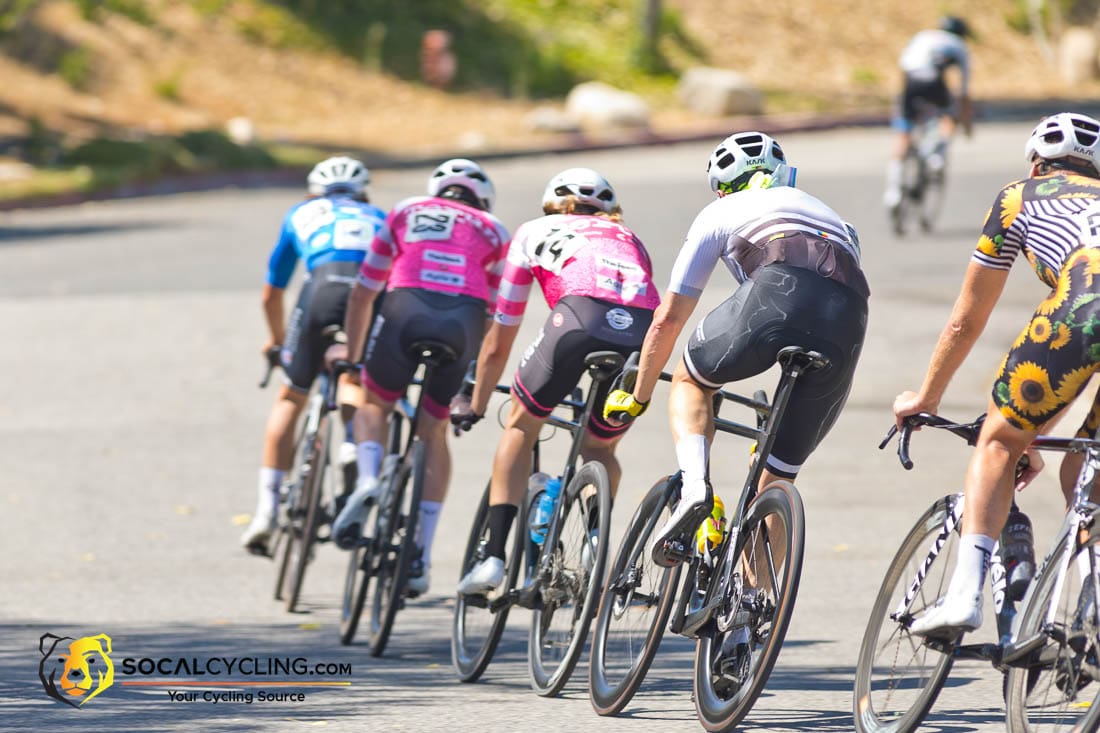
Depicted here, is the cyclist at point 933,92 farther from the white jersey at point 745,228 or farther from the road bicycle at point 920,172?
the white jersey at point 745,228

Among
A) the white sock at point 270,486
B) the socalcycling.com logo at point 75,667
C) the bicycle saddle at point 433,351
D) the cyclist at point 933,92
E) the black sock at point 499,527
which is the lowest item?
the socalcycling.com logo at point 75,667

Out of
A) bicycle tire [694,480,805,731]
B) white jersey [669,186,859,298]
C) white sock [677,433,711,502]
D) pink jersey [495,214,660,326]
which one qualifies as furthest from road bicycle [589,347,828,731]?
pink jersey [495,214,660,326]

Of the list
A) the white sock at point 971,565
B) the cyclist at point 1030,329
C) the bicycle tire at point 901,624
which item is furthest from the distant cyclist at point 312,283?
the white sock at point 971,565

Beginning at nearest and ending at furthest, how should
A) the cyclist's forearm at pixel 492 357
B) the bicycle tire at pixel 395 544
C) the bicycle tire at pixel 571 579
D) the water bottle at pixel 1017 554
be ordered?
the water bottle at pixel 1017 554
the bicycle tire at pixel 571 579
the cyclist's forearm at pixel 492 357
the bicycle tire at pixel 395 544

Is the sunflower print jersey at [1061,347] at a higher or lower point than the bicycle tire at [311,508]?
higher

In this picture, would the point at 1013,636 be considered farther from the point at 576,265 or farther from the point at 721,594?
the point at 576,265

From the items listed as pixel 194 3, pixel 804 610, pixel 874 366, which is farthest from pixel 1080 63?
pixel 804 610

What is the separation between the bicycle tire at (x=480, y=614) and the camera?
23.6ft

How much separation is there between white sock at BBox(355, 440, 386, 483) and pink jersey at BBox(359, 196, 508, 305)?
78 centimetres

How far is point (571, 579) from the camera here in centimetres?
676

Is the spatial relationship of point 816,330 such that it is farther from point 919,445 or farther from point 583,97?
point 583,97

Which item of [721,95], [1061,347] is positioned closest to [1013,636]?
[1061,347]

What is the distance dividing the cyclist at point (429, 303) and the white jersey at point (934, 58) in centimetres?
1182

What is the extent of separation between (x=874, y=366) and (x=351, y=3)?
23.6 metres
